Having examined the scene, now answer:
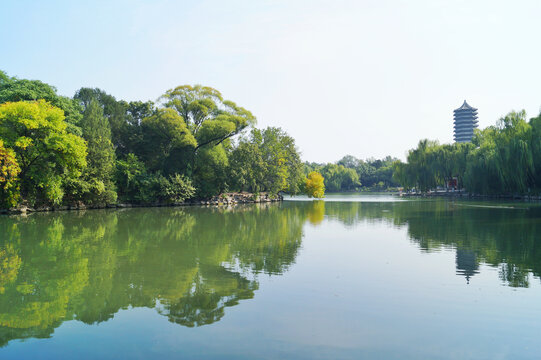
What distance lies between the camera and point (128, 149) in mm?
41625

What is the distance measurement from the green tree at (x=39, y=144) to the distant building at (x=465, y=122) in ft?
351

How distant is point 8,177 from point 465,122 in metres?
112

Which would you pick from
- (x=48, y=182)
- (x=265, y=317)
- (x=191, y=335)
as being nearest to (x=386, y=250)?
(x=265, y=317)

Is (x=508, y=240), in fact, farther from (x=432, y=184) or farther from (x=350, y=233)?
(x=432, y=184)

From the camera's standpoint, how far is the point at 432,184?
190 ft

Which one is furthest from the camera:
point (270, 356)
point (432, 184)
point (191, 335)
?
point (432, 184)

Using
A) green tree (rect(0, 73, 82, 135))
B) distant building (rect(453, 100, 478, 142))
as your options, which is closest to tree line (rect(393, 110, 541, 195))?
green tree (rect(0, 73, 82, 135))

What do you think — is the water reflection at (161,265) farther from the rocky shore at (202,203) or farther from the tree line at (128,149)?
the rocky shore at (202,203)

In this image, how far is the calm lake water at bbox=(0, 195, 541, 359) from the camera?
4.95m

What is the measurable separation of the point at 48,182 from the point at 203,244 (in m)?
17.4

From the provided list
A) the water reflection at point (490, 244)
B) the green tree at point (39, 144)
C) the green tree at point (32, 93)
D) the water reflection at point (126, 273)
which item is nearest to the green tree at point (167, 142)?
the green tree at point (32, 93)

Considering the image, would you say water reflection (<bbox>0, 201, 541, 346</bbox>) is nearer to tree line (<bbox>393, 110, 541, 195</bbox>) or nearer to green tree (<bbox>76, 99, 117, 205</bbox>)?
green tree (<bbox>76, 99, 117, 205</bbox>)

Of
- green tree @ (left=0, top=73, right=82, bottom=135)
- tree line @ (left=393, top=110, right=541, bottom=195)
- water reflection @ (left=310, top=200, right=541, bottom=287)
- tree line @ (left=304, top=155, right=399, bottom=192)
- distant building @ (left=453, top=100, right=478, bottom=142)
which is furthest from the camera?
distant building @ (left=453, top=100, right=478, bottom=142)

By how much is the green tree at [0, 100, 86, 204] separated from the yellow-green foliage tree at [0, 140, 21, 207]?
33.8 inches
